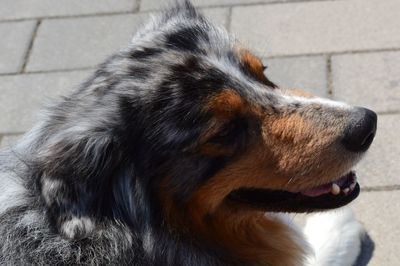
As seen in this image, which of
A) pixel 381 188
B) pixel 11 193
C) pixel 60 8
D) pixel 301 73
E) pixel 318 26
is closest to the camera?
pixel 11 193

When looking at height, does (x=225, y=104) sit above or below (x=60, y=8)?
above

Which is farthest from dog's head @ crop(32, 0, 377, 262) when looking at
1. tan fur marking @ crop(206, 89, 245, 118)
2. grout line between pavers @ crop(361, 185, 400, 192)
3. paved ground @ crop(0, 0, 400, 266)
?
paved ground @ crop(0, 0, 400, 266)

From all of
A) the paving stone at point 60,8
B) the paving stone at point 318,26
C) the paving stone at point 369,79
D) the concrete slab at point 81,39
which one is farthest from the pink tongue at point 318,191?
the paving stone at point 60,8

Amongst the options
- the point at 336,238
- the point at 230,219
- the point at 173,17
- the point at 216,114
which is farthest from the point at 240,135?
the point at 336,238

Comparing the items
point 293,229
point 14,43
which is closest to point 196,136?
point 293,229

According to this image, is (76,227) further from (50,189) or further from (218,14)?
(218,14)

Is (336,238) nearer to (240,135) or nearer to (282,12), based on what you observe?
(240,135)

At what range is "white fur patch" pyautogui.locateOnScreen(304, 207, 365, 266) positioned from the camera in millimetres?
4371

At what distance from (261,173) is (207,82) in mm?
459

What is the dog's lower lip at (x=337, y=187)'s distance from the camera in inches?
134

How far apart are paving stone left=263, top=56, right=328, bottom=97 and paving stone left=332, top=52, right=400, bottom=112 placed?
9cm

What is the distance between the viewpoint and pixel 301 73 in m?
5.43

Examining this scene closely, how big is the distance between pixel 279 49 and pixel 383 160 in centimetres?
137

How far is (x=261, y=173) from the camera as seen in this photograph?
3.21 meters
